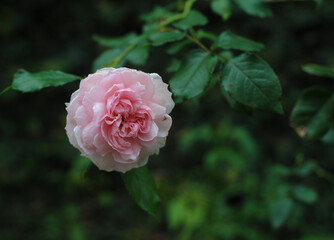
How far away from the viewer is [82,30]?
3191 mm

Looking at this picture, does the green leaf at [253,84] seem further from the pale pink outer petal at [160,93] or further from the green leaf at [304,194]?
the green leaf at [304,194]

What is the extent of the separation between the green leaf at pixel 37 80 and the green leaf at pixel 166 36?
0.65 feet

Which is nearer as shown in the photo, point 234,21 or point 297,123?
point 297,123

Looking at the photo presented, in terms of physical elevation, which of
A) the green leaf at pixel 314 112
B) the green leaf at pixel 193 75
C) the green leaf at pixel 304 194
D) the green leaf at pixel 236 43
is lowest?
the green leaf at pixel 304 194

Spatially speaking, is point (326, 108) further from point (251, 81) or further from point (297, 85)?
point (297, 85)

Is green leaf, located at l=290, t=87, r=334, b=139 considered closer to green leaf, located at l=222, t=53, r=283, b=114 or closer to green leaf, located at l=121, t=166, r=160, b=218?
A: green leaf, located at l=222, t=53, r=283, b=114

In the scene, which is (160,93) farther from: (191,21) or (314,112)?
(314,112)

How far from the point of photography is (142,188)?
0.69m

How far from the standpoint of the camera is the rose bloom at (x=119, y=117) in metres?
0.61

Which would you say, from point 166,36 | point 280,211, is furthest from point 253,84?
point 280,211

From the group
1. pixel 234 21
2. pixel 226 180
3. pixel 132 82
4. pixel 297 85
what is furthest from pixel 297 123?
pixel 234 21

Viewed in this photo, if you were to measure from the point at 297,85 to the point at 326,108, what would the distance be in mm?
1834

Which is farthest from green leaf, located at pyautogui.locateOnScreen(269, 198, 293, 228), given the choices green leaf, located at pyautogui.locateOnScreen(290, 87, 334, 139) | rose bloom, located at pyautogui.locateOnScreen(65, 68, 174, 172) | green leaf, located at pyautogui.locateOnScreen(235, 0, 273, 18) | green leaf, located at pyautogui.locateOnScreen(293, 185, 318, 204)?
rose bloom, located at pyautogui.locateOnScreen(65, 68, 174, 172)

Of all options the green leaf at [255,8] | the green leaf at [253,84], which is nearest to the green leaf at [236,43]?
the green leaf at [253,84]
